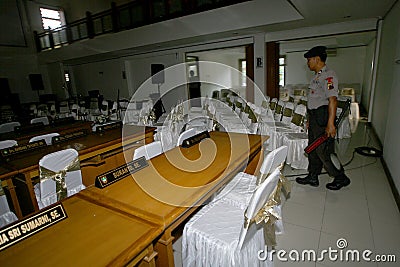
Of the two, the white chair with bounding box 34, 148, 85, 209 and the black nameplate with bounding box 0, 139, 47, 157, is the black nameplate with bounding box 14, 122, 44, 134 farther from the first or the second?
the white chair with bounding box 34, 148, 85, 209

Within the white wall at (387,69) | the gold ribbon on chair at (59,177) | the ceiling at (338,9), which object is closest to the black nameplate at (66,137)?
the gold ribbon on chair at (59,177)

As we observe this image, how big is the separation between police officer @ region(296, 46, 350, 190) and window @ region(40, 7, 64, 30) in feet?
43.6

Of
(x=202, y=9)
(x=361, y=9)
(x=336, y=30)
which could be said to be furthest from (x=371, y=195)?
(x=202, y=9)

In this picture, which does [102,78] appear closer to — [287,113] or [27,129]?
[27,129]

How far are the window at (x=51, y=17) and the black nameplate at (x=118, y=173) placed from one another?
13.1 metres

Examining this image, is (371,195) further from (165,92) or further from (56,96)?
(56,96)

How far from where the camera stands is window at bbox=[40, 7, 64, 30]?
449 inches

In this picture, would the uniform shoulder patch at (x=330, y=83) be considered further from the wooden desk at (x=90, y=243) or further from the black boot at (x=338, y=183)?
the wooden desk at (x=90, y=243)

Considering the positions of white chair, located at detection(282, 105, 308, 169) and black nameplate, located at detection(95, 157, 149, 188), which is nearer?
black nameplate, located at detection(95, 157, 149, 188)

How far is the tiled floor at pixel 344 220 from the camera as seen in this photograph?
1779 millimetres

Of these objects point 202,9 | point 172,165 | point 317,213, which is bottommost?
point 317,213

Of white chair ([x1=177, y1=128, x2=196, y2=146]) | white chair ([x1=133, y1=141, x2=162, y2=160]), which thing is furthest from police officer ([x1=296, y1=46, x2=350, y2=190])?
white chair ([x1=133, y1=141, x2=162, y2=160])

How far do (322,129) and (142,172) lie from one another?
1.90m

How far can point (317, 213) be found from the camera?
2229mm
